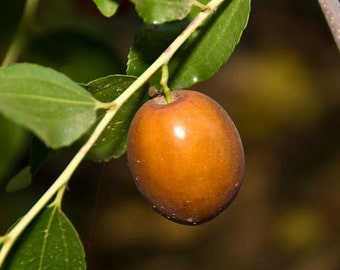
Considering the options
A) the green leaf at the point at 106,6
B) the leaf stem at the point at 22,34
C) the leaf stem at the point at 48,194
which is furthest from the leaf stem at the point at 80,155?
the leaf stem at the point at 22,34

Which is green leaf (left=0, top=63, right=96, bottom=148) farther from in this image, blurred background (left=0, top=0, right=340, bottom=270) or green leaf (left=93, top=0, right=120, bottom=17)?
Answer: blurred background (left=0, top=0, right=340, bottom=270)

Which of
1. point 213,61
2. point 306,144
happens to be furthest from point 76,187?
point 213,61

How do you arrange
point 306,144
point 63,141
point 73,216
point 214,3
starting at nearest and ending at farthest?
point 63,141
point 214,3
point 73,216
point 306,144

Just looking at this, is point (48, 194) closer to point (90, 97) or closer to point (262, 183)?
point (90, 97)

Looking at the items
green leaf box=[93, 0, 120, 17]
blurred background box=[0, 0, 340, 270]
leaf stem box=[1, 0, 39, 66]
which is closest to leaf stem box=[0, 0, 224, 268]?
green leaf box=[93, 0, 120, 17]

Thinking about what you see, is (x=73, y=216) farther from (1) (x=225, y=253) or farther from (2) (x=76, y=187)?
(1) (x=225, y=253)

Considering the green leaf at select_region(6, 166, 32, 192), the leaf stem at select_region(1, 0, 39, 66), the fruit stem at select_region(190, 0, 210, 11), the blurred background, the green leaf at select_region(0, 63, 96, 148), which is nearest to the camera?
the green leaf at select_region(0, 63, 96, 148)

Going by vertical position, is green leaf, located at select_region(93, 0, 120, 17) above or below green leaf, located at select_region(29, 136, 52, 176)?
above
